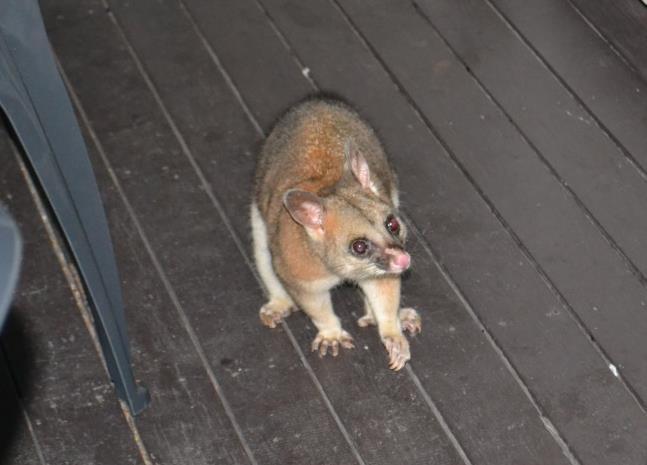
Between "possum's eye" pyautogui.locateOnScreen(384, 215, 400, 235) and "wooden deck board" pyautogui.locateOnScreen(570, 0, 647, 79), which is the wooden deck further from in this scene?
"possum's eye" pyautogui.locateOnScreen(384, 215, 400, 235)

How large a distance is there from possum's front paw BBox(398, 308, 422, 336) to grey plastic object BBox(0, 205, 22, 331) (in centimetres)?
225

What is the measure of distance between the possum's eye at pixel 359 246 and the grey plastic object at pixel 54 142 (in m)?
0.64

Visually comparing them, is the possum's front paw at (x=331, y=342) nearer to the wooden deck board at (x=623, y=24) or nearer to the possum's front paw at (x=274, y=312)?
the possum's front paw at (x=274, y=312)

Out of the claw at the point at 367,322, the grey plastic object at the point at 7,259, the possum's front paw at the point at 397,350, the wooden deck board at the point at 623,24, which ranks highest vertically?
the grey plastic object at the point at 7,259

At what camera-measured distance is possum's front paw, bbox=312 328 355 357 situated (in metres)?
3.49

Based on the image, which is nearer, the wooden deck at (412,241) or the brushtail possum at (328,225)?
the brushtail possum at (328,225)

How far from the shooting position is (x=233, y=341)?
356cm

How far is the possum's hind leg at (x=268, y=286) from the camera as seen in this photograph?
140 inches

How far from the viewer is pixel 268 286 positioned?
11.8ft

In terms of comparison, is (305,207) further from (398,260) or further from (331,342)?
(331,342)

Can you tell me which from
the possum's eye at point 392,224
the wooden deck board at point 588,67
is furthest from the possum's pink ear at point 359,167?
the wooden deck board at point 588,67

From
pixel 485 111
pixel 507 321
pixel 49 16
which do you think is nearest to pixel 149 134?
pixel 49 16

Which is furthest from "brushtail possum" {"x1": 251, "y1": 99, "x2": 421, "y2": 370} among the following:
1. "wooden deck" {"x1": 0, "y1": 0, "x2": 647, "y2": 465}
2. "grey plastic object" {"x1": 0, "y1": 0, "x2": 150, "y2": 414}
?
"grey plastic object" {"x1": 0, "y1": 0, "x2": 150, "y2": 414}

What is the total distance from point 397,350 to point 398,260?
45 centimetres
